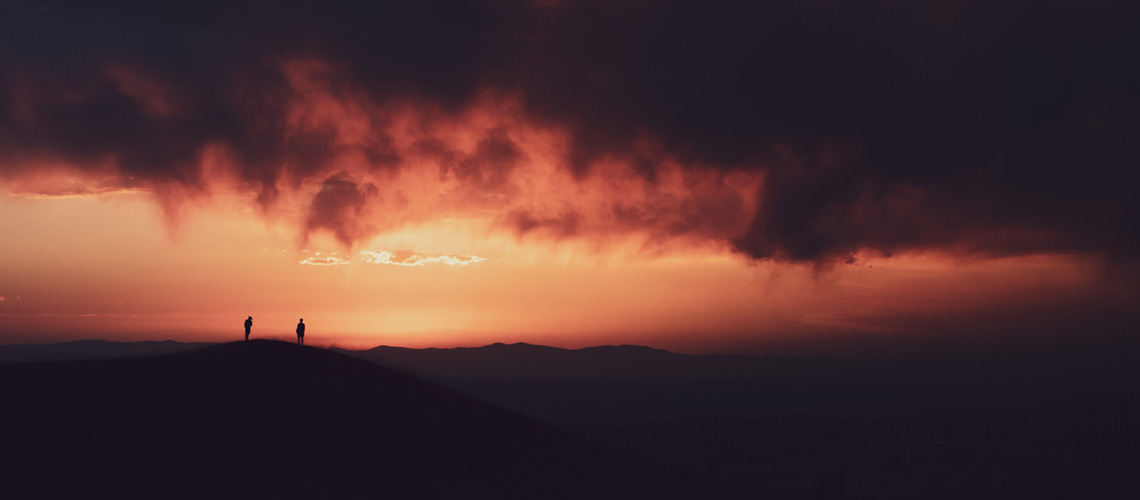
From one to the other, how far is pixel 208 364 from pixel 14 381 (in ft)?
21.8

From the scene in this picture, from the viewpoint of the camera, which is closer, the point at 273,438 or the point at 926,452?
the point at 273,438

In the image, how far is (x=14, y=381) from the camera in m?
29.9

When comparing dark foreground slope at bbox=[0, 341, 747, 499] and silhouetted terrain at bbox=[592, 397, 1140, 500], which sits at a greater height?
dark foreground slope at bbox=[0, 341, 747, 499]

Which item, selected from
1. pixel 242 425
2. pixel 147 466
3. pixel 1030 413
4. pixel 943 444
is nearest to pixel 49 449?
pixel 147 466

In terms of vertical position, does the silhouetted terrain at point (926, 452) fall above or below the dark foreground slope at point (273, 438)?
below

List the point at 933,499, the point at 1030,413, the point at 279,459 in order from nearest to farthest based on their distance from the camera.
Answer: the point at 279,459, the point at 933,499, the point at 1030,413

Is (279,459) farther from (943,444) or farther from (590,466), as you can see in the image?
(943,444)

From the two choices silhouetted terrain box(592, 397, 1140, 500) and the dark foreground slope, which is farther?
silhouetted terrain box(592, 397, 1140, 500)

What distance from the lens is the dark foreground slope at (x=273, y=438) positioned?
2508 cm

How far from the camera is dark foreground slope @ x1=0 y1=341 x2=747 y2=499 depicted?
82.3 feet

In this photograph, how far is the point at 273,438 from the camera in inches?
1115

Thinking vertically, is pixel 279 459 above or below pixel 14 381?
below

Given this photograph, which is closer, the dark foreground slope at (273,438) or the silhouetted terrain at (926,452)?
the dark foreground slope at (273,438)

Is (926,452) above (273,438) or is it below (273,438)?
below
